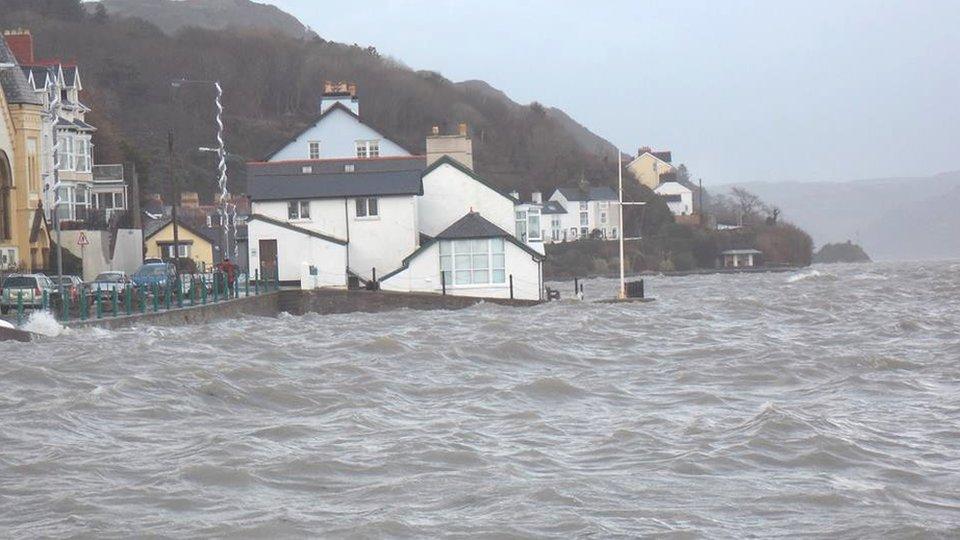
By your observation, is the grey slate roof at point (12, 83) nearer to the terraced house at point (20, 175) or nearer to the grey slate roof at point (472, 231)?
the terraced house at point (20, 175)

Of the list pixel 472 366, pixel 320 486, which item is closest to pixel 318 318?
pixel 472 366

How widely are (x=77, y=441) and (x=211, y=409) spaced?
3154 millimetres

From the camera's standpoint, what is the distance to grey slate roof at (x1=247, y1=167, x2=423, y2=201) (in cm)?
5647

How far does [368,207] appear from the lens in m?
56.7

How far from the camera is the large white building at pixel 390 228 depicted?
52062 mm

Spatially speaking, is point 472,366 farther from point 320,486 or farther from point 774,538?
point 774,538

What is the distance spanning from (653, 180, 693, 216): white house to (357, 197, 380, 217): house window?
113 meters

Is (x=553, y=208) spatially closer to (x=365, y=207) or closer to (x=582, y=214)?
(x=582, y=214)

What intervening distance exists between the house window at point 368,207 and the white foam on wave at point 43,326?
72.6ft

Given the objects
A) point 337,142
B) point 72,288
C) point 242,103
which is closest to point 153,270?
point 72,288

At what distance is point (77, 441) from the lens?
17109 mm

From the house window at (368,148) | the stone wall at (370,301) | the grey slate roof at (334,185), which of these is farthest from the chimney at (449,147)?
the stone wall at (370,301)

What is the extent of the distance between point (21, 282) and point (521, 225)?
2619 cm

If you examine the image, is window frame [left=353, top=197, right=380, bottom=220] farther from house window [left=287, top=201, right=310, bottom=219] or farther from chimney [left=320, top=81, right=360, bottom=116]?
chimney [left=320, top=81, right=360, bottom=116]
